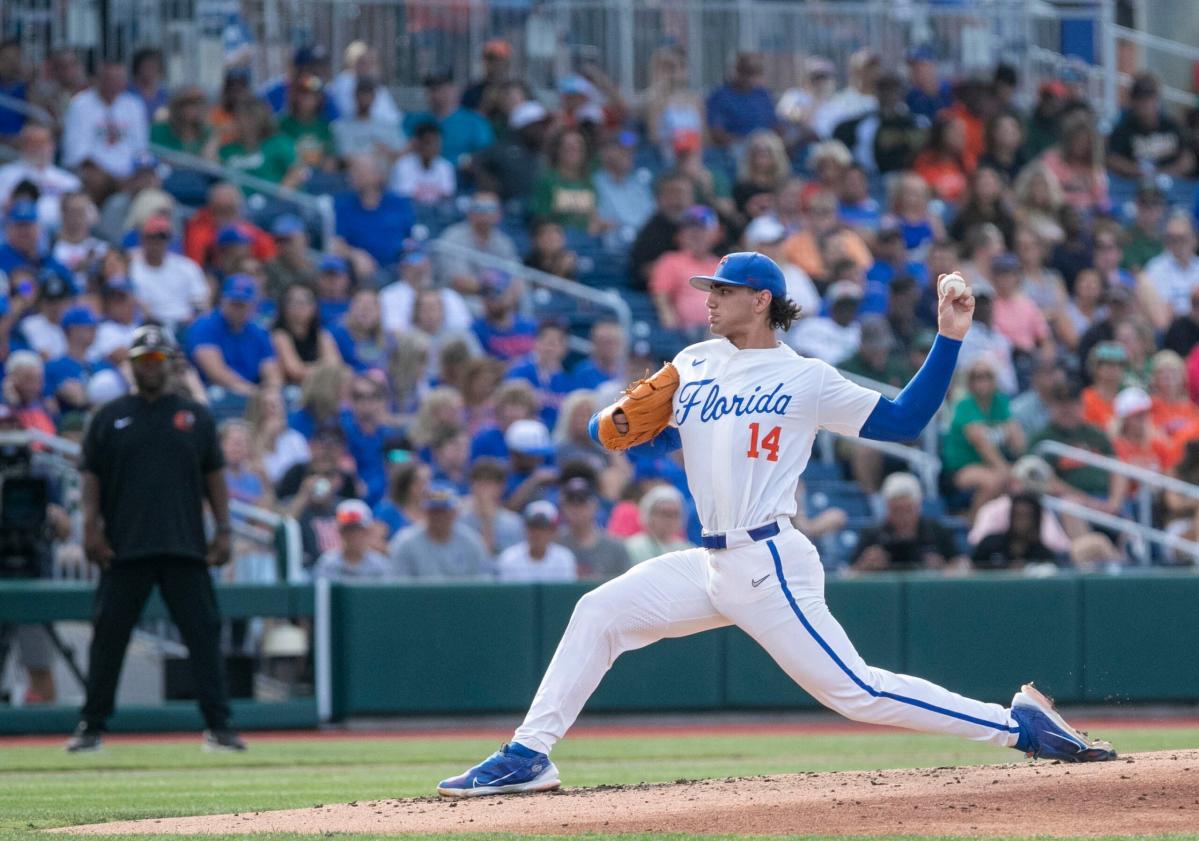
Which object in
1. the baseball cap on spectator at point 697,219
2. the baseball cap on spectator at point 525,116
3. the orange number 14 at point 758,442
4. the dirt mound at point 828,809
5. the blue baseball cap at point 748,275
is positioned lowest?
the dirt mound at point 828,809

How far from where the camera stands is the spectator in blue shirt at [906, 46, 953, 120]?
19.6 meters

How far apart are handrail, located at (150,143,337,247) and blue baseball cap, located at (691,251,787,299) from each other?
9.49 meters

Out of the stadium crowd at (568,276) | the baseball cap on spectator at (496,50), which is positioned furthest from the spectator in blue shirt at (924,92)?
the baseball cap on spectator at (496,50)

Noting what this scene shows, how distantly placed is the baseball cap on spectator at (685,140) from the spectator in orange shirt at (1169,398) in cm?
453

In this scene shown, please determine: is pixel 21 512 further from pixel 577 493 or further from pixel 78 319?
pixel 577 493

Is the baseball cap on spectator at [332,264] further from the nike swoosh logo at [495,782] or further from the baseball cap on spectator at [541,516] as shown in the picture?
the nike swoosh logo at [495,782]

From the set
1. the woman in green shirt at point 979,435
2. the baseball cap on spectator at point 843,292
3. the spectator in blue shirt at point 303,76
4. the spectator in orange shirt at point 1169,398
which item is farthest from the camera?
the spectator in blue shirt at point 303,76

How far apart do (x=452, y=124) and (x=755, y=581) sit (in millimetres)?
11524

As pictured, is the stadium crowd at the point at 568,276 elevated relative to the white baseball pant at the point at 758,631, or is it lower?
elevated

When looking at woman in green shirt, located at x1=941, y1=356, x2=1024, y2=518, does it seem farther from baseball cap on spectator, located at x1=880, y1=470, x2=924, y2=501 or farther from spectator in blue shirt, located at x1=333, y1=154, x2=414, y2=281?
spectator in blue shirt, located at x1=333, y1=154, x2=414, y2=281

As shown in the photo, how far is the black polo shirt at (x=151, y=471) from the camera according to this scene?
33.3ft

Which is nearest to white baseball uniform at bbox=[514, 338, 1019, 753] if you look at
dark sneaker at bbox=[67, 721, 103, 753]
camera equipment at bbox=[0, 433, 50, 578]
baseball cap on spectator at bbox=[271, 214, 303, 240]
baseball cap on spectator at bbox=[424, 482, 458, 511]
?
dark sneaker at bbox=[67, 721, 103, 753]

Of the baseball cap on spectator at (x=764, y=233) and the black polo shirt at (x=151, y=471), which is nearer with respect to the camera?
the black polo shirt at (x=151, y=471)

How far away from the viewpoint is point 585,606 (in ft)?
22.9
